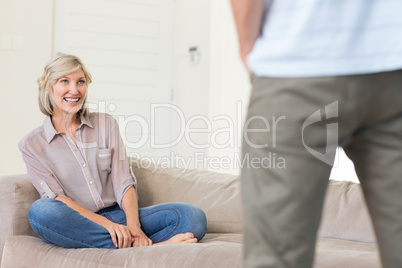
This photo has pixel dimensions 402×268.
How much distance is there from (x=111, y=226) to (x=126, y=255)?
0.68 feet

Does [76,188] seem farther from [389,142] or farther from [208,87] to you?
→ [208,87]

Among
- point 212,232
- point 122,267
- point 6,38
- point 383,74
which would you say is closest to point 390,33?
point 383,74

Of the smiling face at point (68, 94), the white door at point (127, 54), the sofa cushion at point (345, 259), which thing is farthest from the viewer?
the white door at point (127, 54)

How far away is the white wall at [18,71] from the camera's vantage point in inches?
174

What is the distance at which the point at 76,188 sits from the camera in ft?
7.57

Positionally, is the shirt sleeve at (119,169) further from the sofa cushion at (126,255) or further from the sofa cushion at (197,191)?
the sofa cushion at (126,255)

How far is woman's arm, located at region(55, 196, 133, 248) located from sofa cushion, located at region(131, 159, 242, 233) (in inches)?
17.7

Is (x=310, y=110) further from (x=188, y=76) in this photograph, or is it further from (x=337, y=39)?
(x=188, y=76)

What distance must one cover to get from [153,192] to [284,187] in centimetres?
197

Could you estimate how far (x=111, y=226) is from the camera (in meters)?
2.12

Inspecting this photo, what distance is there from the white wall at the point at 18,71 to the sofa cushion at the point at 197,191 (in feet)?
6.87

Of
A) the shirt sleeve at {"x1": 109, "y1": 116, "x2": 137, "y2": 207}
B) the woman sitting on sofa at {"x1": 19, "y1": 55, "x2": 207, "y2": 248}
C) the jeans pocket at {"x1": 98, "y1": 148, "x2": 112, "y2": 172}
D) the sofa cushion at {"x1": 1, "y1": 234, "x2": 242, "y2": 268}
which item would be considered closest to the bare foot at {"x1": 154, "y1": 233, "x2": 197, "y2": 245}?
the woman sitting on sofa at {"x1": 19, "y1": 55, "x2": 207, "y2": 248}

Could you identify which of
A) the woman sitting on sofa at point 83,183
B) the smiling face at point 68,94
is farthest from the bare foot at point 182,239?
the smiling face at point 68,94

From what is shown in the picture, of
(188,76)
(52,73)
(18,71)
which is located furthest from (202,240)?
(188,76)
